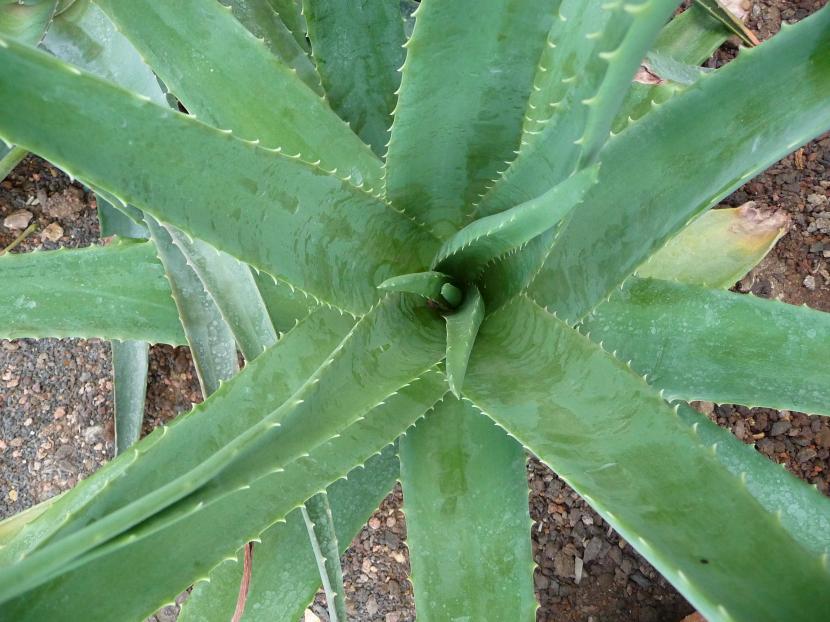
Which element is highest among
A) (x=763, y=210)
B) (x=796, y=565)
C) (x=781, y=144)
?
(x=763, y=210)

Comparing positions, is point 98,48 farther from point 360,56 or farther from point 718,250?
point 718,250

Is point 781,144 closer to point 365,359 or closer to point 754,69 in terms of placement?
point 754,69

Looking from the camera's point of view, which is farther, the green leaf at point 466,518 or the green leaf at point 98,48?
the green leaf at point 98,48

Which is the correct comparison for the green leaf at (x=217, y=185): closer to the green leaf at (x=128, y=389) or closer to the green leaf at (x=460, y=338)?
the green leaf at (x=460, y=338)

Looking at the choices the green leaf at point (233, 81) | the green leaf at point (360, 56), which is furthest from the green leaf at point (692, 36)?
the green leaf at point (233, 81)

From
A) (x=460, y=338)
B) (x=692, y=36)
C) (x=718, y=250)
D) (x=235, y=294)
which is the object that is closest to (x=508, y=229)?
(x=460, y=338)

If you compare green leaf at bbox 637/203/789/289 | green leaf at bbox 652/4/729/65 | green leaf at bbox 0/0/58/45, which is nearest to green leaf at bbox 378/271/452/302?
green leaf at bbox 637/203/789/289

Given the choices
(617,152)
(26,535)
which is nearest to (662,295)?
(617,152)

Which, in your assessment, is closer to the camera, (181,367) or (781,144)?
(781,144)
